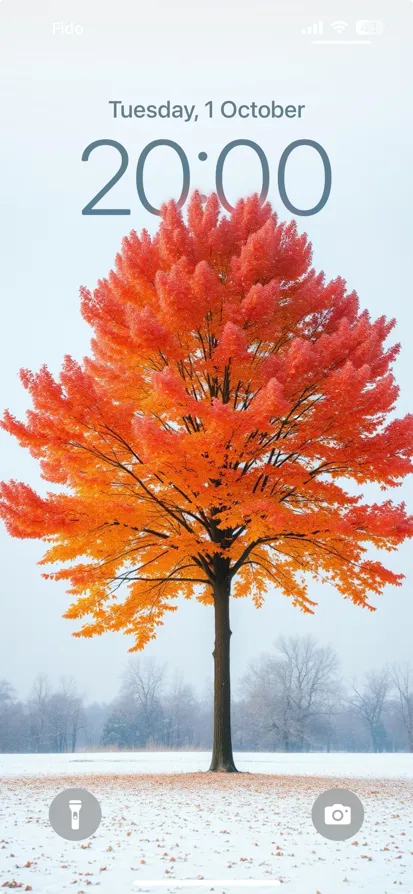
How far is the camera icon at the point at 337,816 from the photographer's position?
5277 mm

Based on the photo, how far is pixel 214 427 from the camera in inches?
398

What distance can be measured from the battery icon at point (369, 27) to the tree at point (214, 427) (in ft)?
13.4

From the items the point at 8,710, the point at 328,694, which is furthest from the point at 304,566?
the point at 8,710

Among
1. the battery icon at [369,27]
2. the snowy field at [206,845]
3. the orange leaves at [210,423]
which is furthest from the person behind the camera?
the orange leaves at [210,423]

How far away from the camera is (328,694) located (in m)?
19.9

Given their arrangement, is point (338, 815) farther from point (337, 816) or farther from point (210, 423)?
point (210, 423)

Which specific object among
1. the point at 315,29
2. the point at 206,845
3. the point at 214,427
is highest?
the point at 315,29

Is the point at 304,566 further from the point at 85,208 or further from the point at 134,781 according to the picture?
the point at 85,208

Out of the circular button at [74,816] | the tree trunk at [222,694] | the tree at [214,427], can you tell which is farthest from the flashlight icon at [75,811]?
the tree trunk at [222,694]

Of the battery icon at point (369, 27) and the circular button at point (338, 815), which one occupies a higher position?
the battery icon at point (369, 27)

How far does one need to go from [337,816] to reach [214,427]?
18.6ft

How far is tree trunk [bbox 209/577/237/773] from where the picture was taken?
39.2 ft

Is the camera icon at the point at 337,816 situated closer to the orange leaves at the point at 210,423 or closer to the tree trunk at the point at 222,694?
the orange leaves at the point at 210,423

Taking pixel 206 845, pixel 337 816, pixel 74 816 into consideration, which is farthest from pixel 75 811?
pixel 337 816
